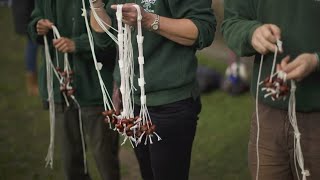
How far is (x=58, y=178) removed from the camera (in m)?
3.84

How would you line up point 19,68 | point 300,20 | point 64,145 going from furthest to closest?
point 19,68, point 64,145, point 300,20

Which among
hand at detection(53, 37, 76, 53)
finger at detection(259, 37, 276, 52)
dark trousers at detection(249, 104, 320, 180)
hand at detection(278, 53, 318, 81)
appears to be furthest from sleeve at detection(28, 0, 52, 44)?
hand at detection(278, 53, 318, 81)

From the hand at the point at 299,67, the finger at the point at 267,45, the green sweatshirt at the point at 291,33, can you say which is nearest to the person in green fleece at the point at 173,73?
the green sweatshirt at the point at 291,33

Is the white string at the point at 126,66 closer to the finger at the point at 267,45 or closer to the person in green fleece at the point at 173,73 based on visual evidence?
the person in green fleece at the point at 173,73

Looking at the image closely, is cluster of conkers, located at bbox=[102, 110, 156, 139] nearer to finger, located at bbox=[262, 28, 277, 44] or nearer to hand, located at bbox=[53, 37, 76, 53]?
finger, located at bbox=[262, 28, 277, 44]

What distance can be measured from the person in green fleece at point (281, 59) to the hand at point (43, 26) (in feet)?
3.57

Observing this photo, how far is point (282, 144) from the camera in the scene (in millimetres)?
2041

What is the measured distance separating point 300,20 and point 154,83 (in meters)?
0.66

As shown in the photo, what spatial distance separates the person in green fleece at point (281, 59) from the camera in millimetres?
1928

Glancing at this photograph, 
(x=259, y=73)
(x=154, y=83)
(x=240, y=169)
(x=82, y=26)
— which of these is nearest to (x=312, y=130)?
(x=259, y=73)

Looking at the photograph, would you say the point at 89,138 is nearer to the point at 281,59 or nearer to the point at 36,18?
the point at 36,18

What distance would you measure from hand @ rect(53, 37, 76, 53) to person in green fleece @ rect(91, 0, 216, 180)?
463 mm

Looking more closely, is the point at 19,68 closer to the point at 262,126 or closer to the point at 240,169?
the point at 240,169

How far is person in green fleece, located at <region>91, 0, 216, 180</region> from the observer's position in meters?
2.25
